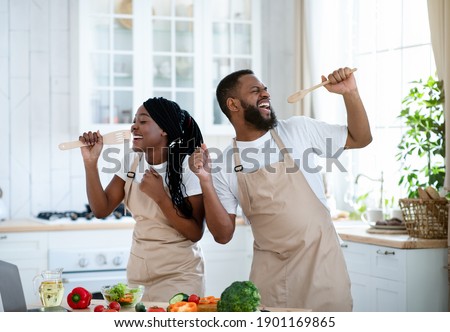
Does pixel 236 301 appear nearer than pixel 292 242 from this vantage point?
Yes

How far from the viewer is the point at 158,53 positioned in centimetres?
509

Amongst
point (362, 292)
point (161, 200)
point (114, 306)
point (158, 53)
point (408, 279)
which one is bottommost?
point (362, 292)

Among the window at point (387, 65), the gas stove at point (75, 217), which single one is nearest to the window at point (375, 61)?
the window at point (387, 65)

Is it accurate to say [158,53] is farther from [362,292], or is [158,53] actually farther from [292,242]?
[292,242]

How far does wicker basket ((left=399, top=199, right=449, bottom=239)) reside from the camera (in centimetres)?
381

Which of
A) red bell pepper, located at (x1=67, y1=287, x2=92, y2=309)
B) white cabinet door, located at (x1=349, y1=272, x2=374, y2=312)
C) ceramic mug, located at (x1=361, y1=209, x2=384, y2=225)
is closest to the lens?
red bell pepper, located at (x1=67, y1=287, x2=92, y2=309)

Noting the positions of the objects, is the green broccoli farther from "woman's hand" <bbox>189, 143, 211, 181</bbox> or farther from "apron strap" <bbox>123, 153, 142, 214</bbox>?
"apron strap" <bbox>123, 153, 142, 214</bbox>

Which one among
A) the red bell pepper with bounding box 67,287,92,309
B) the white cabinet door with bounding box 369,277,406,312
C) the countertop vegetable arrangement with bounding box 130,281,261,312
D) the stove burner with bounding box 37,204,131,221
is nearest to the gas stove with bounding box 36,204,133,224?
the stove burner with bounding box 37,204,131,221

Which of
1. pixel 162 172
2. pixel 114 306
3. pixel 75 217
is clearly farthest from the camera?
pixel 75 217

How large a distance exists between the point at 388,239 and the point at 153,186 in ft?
4.53

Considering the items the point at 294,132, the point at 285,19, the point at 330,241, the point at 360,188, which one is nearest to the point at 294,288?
the point at 330,241

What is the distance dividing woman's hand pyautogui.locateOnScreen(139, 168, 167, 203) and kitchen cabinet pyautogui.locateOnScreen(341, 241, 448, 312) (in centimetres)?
134

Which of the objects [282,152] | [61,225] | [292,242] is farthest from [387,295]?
[61,225]
